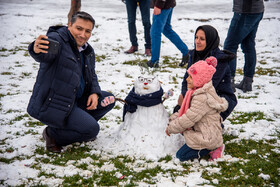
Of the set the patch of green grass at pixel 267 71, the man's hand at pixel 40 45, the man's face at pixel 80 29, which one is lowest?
the patch of green grass at pixel 267 71

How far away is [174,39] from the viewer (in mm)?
7434

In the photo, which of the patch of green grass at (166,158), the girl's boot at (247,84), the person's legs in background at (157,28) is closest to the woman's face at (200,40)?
the patch of green grass at (166,158)

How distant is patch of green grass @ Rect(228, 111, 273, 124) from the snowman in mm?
1486

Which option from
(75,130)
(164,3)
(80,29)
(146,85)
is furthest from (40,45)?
(164,3)

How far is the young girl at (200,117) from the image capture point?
3.08 meters

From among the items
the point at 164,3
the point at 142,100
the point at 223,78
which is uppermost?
the point at 164,3

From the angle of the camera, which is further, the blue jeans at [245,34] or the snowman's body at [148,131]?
the blue jeans at [245,34]

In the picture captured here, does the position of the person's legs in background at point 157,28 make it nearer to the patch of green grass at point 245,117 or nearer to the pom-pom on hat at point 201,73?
the patch of green grass at point 245,117

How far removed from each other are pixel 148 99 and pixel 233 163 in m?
1.47

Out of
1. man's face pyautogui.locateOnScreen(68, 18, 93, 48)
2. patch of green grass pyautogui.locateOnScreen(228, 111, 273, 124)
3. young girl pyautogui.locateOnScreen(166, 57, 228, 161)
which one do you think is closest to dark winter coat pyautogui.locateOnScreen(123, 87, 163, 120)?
young girl pyautogui.locateOnScreen(166, 57, 228, 161)

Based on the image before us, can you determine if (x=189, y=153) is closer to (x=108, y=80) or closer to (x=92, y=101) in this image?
(x=92, y=101)

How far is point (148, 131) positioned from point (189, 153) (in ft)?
2.32

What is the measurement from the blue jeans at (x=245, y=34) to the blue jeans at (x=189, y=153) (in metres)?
2.94

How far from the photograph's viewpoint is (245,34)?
521cm
